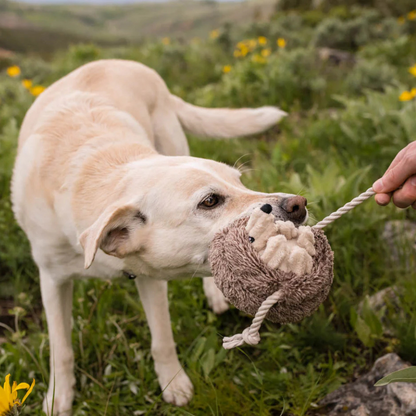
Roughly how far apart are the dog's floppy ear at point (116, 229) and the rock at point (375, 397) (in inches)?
44.5

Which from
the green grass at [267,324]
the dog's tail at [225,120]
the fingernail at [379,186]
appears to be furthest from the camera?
the dog's tail at [225,120]

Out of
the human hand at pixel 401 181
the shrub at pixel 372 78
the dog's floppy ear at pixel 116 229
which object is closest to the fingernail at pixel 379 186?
the human hand at pixel 401 181

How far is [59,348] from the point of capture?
2379mm

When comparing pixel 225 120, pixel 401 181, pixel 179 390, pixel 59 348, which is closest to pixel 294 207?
pixel 401 181

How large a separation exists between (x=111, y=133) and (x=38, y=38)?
17578 millimetres

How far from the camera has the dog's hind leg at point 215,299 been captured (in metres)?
2.73

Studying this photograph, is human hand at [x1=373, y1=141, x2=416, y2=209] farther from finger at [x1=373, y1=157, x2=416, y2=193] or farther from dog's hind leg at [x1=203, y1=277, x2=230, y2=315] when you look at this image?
dog's hind leg at [x1=203, y1=277, x2=230, y2=315]

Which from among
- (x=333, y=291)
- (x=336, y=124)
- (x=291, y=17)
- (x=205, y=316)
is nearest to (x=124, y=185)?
(x=205, y=316)

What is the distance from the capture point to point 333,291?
8.48 feet

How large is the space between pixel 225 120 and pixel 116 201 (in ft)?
5.32

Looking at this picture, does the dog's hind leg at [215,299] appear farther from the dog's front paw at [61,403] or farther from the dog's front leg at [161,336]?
the dog's front paw at [61,403]

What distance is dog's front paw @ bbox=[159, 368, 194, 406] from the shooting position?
2.31m

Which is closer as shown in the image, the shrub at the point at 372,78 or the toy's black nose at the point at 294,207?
the toy's black nose at the point at 294,207

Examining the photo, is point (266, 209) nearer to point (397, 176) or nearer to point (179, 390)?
point (397, 176)
